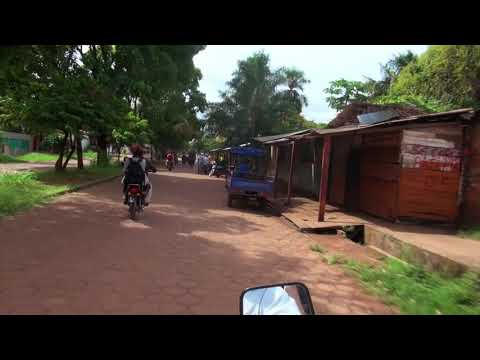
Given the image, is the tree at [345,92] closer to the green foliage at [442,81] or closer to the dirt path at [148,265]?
the green foliage at [442,81]

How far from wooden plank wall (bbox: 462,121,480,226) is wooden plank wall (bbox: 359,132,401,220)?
1.80m

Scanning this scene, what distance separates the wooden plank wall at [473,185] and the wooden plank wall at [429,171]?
250 millimetres

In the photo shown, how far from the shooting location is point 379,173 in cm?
1131

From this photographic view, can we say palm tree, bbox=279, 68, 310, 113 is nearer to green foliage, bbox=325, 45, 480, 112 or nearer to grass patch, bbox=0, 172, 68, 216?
green foliage, bbox=325, 45, 480, 112

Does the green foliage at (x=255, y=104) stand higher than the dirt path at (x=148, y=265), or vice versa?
the green foliage at (x=255, y=104)

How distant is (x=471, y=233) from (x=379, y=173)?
308 centimetres

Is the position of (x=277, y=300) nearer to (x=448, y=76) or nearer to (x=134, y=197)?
(x=134, y=197)

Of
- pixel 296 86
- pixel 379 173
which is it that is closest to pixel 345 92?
pixel 296 86

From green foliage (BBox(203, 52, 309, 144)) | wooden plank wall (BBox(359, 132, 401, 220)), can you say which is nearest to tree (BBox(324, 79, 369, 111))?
green foliage (BBox(203, 52, 309, 144))

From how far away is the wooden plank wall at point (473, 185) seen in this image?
31.9ft

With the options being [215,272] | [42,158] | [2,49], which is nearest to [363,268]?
[215,272]

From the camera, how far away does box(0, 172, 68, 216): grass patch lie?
8688 mm

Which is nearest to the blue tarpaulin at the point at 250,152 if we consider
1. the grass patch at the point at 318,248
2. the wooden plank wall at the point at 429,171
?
the wooden plank wall at the point at 429,171
